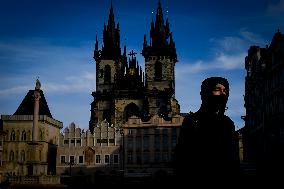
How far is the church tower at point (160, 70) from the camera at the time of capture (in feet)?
240

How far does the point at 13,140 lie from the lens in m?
60.9

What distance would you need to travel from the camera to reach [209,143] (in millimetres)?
3121

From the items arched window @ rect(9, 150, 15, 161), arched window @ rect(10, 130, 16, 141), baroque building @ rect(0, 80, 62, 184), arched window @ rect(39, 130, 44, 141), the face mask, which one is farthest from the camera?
arched window @ rect(39, 130, 44, 141)

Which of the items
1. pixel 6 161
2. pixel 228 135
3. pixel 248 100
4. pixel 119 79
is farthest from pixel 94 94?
pixel 228 135

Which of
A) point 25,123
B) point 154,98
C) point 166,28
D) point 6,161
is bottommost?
point 6,161

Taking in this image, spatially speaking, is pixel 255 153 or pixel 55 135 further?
pixel 55 135

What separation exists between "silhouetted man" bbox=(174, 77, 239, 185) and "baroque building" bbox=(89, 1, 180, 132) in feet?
217

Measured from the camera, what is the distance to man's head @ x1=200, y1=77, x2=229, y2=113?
10.6 ft

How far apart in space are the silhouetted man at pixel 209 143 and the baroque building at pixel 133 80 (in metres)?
66.1

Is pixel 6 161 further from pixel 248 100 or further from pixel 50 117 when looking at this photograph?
pixel 248 100

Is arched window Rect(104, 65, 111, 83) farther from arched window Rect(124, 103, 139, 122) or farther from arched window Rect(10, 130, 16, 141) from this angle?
arched window Rect(10, 130, 16, 141)

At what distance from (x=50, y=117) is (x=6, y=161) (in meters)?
10.4

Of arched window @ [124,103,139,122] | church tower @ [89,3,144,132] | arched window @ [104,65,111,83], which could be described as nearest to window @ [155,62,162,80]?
church tower @ [89,3,144,132]

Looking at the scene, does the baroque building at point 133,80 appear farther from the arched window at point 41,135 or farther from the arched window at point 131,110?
the arched window at point 41,135
